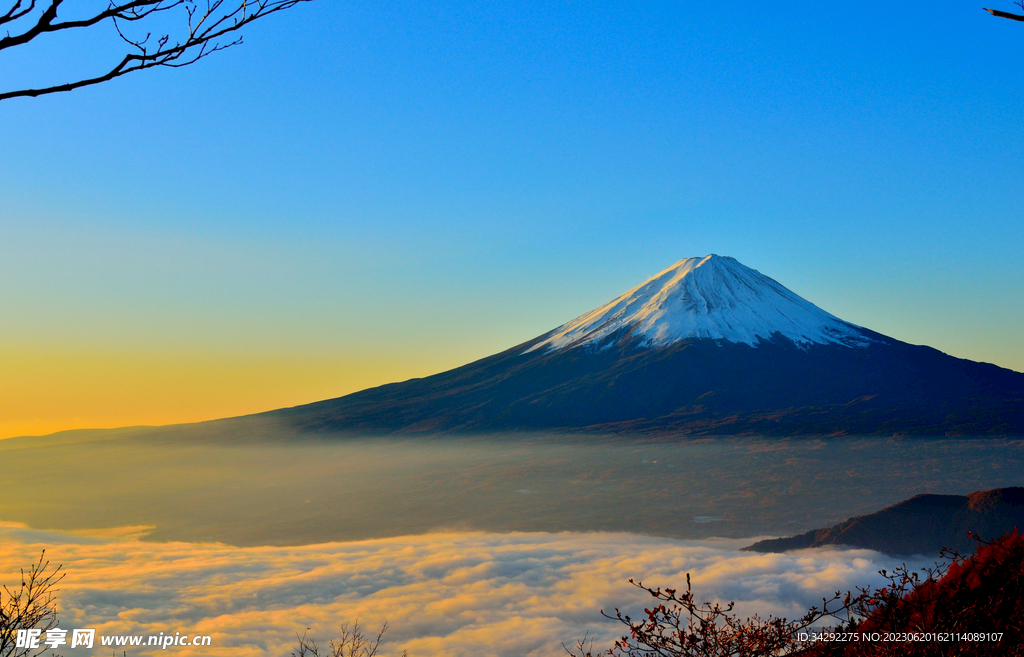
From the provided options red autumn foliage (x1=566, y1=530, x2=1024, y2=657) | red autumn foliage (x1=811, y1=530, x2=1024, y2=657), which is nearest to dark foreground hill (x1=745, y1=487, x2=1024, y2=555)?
red autumn foliage (x1=811, y1=530, x2=1024, y2=657)

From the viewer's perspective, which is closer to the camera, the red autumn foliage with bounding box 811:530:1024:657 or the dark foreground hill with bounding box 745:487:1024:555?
the red autumn foliage with bounding box 811:530:1024:657

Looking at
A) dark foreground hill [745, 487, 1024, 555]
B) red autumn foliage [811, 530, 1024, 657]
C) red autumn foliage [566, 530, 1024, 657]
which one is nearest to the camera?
red autumn foliage [566, 530, 1024, 657]

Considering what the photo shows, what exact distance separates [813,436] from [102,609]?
173306 mm

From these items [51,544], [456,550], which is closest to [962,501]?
[456,550]

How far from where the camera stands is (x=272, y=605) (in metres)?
128

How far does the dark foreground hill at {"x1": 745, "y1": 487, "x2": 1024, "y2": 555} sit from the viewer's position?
10462 cm

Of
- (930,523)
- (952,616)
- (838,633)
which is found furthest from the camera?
(930,523)

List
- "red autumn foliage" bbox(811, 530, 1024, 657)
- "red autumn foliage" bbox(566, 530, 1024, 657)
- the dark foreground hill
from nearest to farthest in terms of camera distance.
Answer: "red autumn foliage" bbox(566, 530, 1024, 657)
"red autumn foliage" bbox(811, 530, 1024, 657)
the dark foreground hill

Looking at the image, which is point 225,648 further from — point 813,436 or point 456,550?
point 813,436

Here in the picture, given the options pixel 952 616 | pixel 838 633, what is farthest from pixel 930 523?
pixel 952 616

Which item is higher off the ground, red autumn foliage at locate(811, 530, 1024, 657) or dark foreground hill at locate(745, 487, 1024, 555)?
red autumn foliage at locate(811, 530, 1024, 657)

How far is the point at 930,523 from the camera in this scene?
4668 inches

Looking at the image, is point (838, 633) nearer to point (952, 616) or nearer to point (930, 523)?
point (952, 616)

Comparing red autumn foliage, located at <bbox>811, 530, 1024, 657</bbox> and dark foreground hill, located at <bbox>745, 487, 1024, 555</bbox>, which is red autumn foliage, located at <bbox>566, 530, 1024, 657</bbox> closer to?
red autumn foliage, located at <bbox>811, 530, 1024, 657</bbox>
